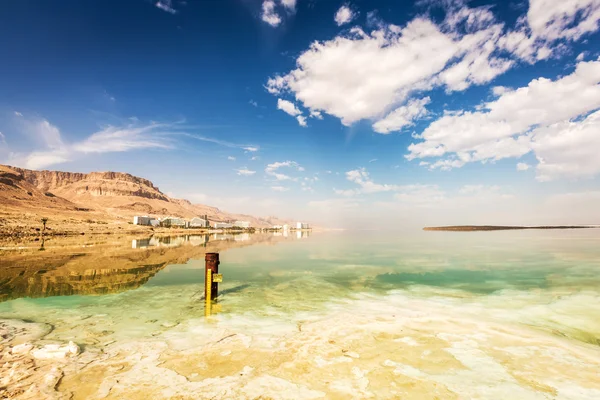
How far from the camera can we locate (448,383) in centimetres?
514

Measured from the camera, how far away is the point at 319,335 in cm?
755

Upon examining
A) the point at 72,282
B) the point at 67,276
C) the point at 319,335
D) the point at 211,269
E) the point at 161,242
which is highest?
the point at 161,242

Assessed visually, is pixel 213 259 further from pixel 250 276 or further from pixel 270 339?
pixel 250 276

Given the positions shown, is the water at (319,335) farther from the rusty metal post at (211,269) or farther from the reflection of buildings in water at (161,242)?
the reflection of buildings in water at (161,242)

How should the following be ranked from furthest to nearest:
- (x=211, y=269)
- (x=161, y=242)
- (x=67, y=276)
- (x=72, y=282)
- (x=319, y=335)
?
(x=161, y=242)
(x=67, y=276)
(x=72, y=282)
(x=211, y=269)
(x=319, y=335)

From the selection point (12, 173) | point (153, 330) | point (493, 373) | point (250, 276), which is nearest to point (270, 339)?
point (153, 330)

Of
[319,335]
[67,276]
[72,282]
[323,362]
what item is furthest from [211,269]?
[67,276]

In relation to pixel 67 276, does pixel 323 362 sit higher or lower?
lower

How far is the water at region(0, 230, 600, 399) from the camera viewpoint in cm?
506

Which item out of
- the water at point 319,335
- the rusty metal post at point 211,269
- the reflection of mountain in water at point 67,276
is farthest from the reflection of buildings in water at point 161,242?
the rusty metal post at point 211,269

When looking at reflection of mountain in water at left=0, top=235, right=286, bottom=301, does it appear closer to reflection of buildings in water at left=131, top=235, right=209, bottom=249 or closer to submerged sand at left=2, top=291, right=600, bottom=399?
submerged sand at left=2, top=291, right=600, bottom=399

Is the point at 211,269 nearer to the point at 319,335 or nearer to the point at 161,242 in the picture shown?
the point at 319,335

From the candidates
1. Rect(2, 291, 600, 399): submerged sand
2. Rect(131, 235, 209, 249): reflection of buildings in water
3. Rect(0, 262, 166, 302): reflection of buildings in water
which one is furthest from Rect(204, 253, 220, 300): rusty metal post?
Rect(131, 235, 209, 249): reflection of buildings in water

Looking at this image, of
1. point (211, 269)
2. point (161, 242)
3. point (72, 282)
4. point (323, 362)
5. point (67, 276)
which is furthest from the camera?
point (161, 242)
